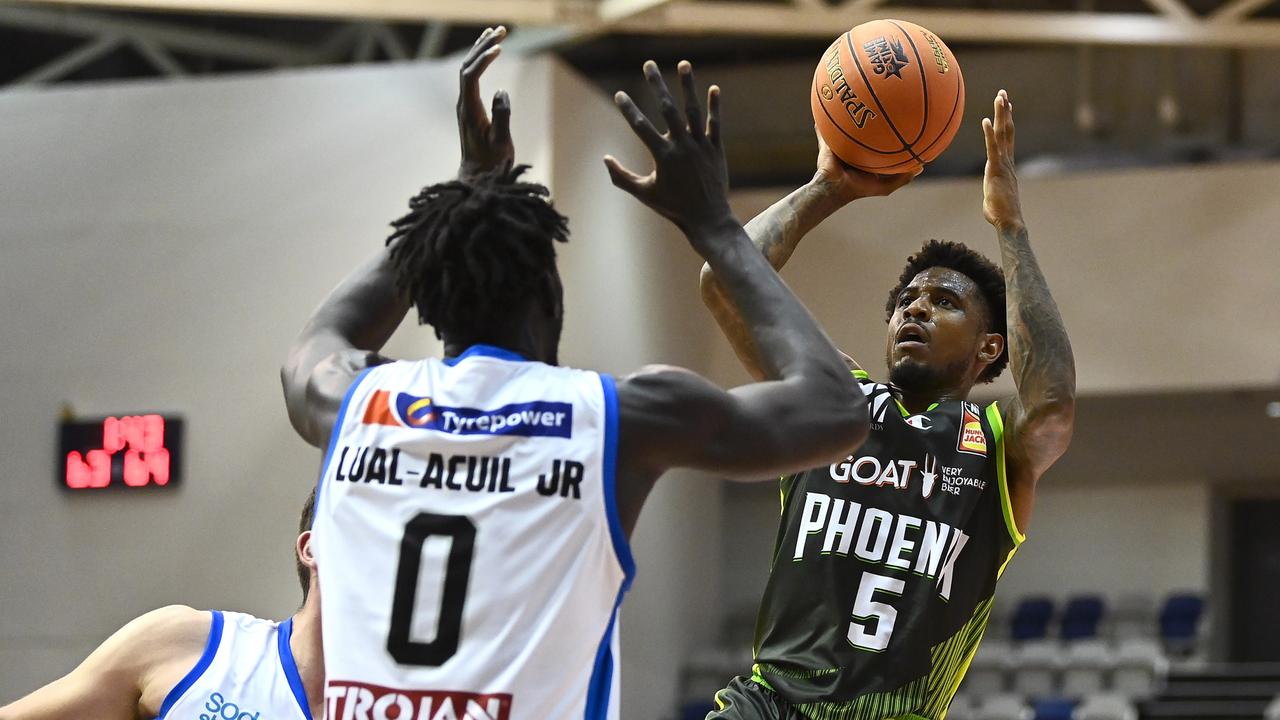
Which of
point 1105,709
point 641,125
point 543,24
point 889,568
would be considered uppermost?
point 543,24

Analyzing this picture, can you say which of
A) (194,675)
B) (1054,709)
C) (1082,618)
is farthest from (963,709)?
(194,675)

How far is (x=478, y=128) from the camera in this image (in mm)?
3131

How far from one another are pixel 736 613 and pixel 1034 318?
43.3 ft

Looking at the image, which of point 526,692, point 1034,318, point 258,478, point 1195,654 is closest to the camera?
point 526,692

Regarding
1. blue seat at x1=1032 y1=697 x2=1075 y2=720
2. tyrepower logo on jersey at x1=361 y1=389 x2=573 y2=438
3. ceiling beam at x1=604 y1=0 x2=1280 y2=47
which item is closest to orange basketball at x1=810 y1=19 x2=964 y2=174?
tyrepower logo on jersey at x1=361 y1=389 x2=573 y2=438

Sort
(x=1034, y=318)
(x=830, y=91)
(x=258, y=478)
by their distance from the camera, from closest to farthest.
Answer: (x=1034, y=318) < (x=830, y=91) < (x=258, y=478)

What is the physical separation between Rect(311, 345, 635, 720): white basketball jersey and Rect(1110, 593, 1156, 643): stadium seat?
1481 cm

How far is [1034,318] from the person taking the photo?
178 inches

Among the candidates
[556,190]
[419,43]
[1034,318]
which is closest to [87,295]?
[556,190]

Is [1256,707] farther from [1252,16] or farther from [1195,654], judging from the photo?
[1252,16]

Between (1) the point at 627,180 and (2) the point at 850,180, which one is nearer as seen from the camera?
(1) the point at 627,180

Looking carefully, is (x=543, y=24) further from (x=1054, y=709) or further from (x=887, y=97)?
(x=887, y=97)

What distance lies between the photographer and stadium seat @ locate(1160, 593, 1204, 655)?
15.6 meters

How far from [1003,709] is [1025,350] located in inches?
412
